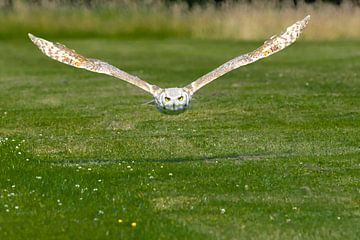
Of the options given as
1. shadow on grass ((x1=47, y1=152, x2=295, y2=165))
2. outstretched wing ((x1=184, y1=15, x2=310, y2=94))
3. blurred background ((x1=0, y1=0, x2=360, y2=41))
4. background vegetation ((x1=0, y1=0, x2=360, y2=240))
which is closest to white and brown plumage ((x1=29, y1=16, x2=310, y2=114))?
outstretched wing ((x1=184, y1=15, x2=310, y2=94))

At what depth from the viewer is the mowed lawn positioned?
390 inches

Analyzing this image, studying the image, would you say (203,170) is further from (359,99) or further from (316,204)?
(359,99)

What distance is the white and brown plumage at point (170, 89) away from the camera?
11.6 m

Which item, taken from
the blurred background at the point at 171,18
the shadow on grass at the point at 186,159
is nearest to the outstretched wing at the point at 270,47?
the shadow on grass at the point at 186,159

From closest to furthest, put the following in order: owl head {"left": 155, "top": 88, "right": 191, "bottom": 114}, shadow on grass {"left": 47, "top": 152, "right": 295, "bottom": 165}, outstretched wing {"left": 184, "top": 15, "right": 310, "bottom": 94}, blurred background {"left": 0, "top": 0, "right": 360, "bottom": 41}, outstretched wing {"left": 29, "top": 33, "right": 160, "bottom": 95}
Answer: owl head {"left": 155, "top": 88, "right": 191, "bottom": 114}, outstretched wing {"left": 29, "top": 33, "right": 160, "bottom": 95}, outstretched wing {"left": 184, "top": 15, "right": 310, "bottom": 94}, shadow on grass {"left": 47, "top": 152, "right": 295, "bottom": 165}, blurred background {"left": 0, "top": 0, "right": 360, "bottom": 41}

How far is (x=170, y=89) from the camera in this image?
38.7 feet

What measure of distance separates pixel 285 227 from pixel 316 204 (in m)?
1.12

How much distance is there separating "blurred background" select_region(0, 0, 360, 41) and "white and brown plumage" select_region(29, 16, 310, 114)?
21.4 metres

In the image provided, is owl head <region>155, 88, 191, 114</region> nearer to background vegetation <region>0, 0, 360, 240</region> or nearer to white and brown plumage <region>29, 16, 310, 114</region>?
white and brown plumage <region>29, 16, 310, 114</region>

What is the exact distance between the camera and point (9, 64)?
2712 centimetres

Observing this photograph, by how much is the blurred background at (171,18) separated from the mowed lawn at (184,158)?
30.4 ft

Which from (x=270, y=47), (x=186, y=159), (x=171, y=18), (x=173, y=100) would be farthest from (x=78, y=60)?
(x=171, y=18)

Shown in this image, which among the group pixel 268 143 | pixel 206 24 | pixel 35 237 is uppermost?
pixel 35 237

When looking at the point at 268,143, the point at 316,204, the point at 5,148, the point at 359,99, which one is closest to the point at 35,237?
the point at 316,204
